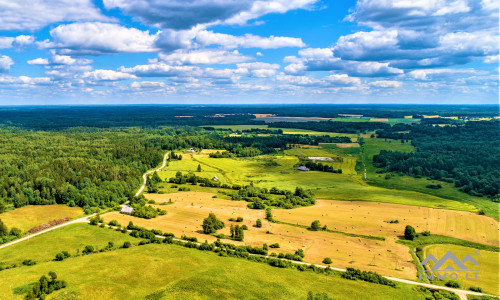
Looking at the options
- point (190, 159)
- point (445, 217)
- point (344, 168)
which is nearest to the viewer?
point (445, 217)

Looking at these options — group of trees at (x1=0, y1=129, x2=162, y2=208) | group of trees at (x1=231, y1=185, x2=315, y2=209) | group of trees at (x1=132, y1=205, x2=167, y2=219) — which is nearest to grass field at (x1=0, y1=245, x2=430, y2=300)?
group of trees at (x1=132, y1=205, x2=167, y2=219)

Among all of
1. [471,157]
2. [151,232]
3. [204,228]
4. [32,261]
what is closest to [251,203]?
[204,228]

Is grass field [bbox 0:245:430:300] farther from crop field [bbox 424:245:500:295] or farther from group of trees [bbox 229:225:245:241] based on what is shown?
crop field [bbox 424:245:500:295]

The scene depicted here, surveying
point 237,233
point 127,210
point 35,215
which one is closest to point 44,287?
point 237,233

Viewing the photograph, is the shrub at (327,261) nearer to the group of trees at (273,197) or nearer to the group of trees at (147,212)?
the group of trees at (273,197)

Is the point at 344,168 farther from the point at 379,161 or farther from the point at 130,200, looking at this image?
the point at 130,200

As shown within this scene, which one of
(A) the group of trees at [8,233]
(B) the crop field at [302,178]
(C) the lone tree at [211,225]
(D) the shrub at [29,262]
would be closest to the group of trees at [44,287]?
(D) the shrub at [29,262]
